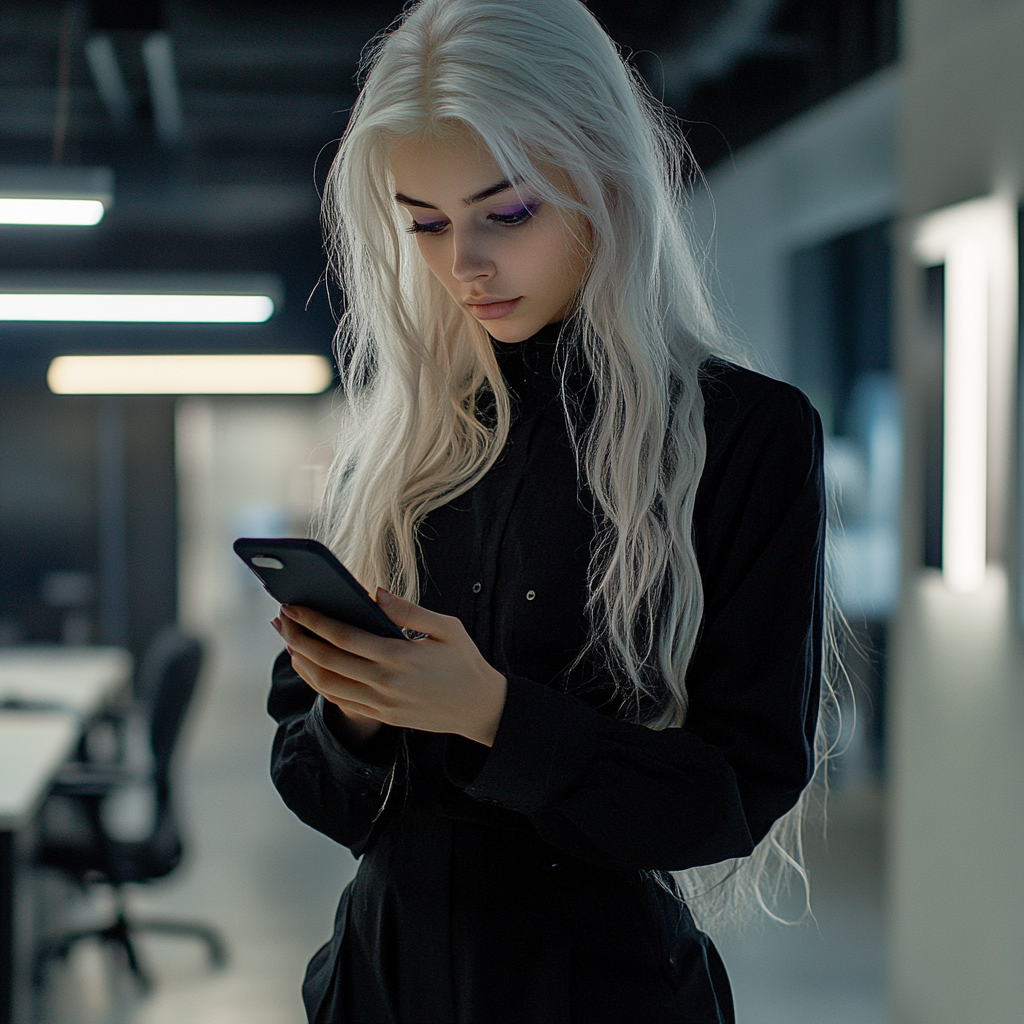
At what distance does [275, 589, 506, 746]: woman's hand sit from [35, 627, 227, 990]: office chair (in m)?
2.95

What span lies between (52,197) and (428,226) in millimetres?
2257

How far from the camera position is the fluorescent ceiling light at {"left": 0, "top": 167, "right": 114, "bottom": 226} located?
2.83 metres

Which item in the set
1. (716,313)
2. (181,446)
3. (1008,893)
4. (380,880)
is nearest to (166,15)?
(716,313)

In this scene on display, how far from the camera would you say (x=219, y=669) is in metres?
11.5

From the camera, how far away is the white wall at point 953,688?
2549 mm

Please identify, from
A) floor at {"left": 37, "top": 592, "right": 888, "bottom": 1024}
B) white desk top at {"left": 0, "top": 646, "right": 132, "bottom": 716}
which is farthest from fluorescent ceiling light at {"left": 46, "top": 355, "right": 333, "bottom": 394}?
floor at {"left": 37, "top": 592, "right": 888, "bottom": 1024}

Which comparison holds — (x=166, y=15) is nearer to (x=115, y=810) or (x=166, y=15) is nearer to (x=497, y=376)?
(x=497, y=376)

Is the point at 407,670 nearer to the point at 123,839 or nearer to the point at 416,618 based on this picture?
the point at 416,618

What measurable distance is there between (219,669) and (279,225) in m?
6.57

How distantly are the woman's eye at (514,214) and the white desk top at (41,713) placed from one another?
2678 mm

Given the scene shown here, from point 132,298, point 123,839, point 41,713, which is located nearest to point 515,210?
point 123,839

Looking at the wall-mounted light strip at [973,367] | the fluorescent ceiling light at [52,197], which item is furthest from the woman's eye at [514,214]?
the fluorescent ceiling light at [52,197]

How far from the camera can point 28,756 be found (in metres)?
3.58

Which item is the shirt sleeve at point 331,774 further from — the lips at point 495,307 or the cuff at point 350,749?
the lips at point 495,307
